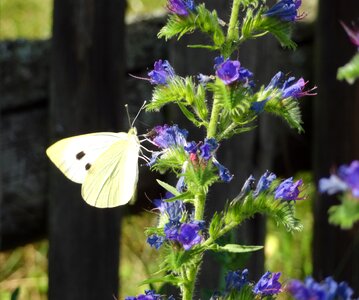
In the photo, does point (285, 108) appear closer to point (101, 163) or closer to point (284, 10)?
point (284, 10)

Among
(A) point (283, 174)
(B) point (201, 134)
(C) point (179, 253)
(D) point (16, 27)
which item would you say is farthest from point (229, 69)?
(D) point (16, 27)

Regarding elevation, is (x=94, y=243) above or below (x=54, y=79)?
below

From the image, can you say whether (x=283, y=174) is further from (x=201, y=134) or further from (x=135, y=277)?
(x=201, y=134)

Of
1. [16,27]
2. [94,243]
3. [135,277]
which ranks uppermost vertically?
[16,27]

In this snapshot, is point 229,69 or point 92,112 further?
point 92,112

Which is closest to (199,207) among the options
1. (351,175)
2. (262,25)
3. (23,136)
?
(262,25)
